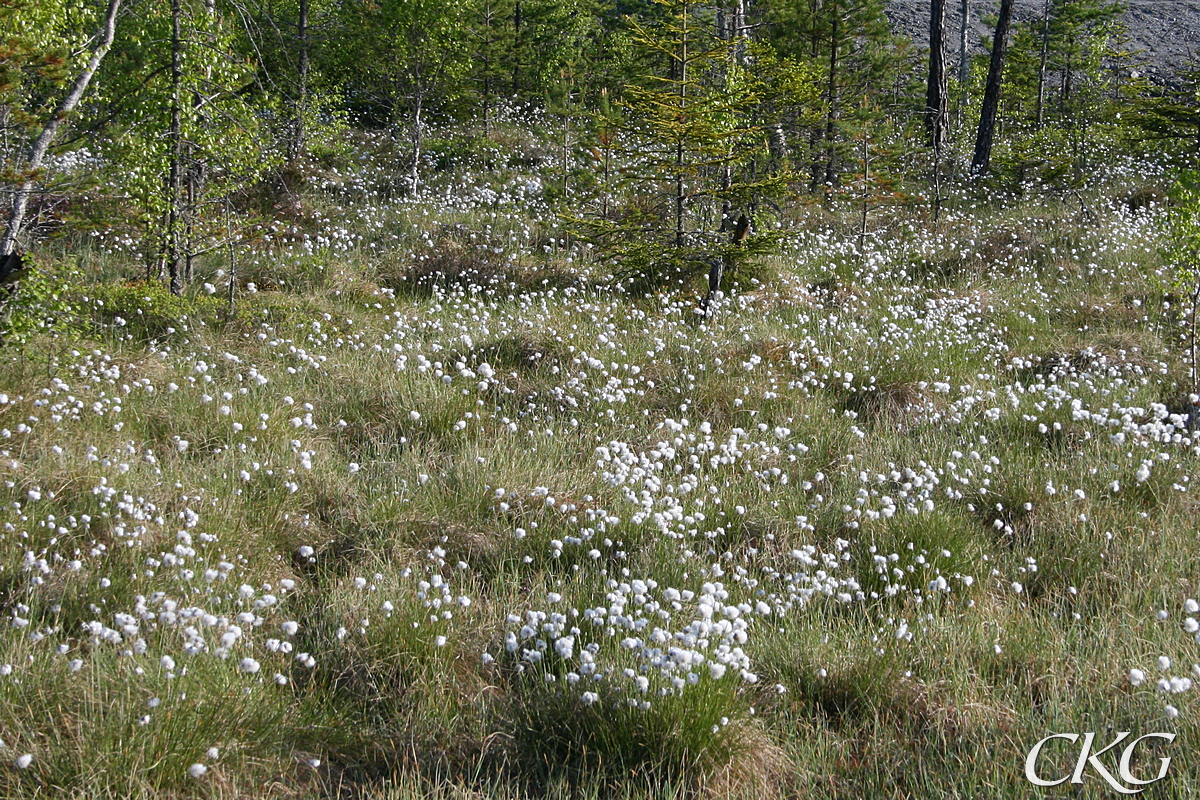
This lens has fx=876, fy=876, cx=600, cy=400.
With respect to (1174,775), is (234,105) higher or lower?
higher

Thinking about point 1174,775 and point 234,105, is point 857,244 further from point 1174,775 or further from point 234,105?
point 1174,775

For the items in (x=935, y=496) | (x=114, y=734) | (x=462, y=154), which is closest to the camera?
(x=114, y=734)

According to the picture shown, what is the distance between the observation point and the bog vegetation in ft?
10.9

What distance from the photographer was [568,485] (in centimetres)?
555

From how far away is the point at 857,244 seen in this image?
44.4 feet

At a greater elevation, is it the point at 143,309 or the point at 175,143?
the point at 175,143

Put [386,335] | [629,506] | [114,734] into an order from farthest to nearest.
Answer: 1. [386,335]
2. [629,506]
3. [114,734]

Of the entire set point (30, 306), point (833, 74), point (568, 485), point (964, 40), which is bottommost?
point (568, 485)

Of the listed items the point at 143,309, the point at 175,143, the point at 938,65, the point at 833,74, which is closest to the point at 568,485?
the point at 143,309

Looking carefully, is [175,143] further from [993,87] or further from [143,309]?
[993,87]

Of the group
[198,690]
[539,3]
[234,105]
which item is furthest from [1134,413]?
[539,3]

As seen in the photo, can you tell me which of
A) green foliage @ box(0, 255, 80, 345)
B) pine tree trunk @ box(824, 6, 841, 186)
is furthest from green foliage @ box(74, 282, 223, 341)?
pine tree trunk @ box(824, 6, 841, 186)

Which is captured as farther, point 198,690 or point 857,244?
point 857,244

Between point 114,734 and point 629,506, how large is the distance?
3.01 meters
